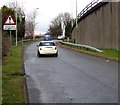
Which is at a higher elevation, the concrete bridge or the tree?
the tree

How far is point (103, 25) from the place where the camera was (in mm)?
37375

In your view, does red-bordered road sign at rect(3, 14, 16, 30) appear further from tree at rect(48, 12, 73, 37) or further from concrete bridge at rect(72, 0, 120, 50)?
tree at rect(48, 12, 73, 37)

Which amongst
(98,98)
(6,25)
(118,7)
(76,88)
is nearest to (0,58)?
(6,25)

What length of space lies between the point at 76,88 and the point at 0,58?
858cm

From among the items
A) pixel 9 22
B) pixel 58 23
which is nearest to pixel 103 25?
pixel 9 22

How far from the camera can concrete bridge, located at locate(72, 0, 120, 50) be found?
104ft

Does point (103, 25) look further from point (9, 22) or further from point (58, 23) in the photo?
point (58, 23)

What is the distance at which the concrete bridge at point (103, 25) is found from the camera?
31797mm

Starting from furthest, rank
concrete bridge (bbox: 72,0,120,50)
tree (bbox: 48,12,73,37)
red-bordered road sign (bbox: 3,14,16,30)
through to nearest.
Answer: tree (bbox: 48,12,73,37) < concrete bridge (bbox: 72,0,120,50) < red-bordered road sign (bbox: 3,14,16,30)

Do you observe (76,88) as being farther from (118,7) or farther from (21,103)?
(118,7)

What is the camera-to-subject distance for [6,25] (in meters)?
24.4

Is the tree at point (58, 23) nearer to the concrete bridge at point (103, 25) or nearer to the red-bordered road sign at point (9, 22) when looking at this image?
the concrete bridge at point (103, 25)

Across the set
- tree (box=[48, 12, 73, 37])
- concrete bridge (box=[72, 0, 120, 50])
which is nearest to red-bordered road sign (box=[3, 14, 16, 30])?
concrete bridge (box=[72, 0, 120, 50])

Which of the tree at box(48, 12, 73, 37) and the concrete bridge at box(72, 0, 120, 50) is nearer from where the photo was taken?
the concrete bridge at box(72, 0, 120, 50)
